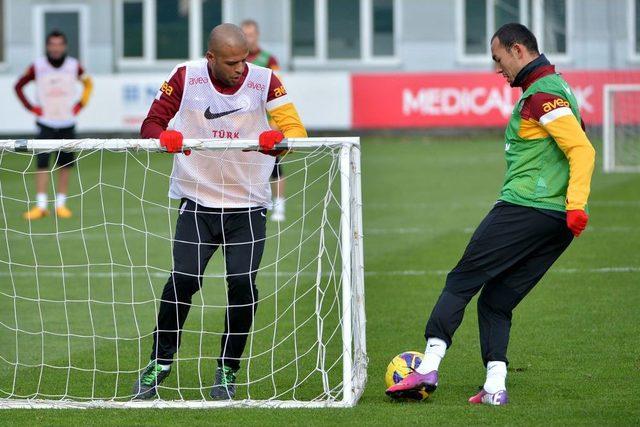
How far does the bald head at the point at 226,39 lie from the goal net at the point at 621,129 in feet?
50.6

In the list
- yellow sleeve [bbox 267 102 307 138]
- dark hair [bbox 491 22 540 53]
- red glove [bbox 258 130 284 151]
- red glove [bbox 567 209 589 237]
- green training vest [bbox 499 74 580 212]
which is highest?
dark hair [bbox 491 22 540 53]

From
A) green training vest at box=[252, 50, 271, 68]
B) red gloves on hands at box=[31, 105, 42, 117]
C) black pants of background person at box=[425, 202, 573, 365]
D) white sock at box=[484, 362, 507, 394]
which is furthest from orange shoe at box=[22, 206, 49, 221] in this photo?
white sock at box=[484, 362, 507, 394]

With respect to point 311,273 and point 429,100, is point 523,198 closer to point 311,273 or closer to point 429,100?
point 311,273

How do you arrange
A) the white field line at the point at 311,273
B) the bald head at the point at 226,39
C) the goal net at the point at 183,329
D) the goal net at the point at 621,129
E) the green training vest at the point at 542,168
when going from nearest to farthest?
the green training vest at the point at 542,168 < the bald head at the point at 226,39 < the goal net at the point at 183,329 < the white field line at the point at 311,273 < the goal net at the point at 621,129

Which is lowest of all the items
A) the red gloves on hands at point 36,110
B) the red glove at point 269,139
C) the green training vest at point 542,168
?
the green training vest at point 542,168

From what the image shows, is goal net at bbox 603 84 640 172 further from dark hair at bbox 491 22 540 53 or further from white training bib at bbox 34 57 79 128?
dark hair at bbox 491 22 540 53

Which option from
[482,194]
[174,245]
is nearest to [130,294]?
[174,245]

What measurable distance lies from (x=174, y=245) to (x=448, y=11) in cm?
2698

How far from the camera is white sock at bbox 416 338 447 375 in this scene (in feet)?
21.4

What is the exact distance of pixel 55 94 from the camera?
1716 cm

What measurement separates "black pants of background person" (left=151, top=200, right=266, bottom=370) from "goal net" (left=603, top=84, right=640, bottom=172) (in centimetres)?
1511

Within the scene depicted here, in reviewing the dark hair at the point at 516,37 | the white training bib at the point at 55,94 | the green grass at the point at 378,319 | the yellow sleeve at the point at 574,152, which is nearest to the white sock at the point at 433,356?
the green grass at the point at 378,319

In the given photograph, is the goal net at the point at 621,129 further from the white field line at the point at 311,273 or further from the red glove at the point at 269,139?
the red glove at the point at 269,139

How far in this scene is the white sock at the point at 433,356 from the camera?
21.4 feet
